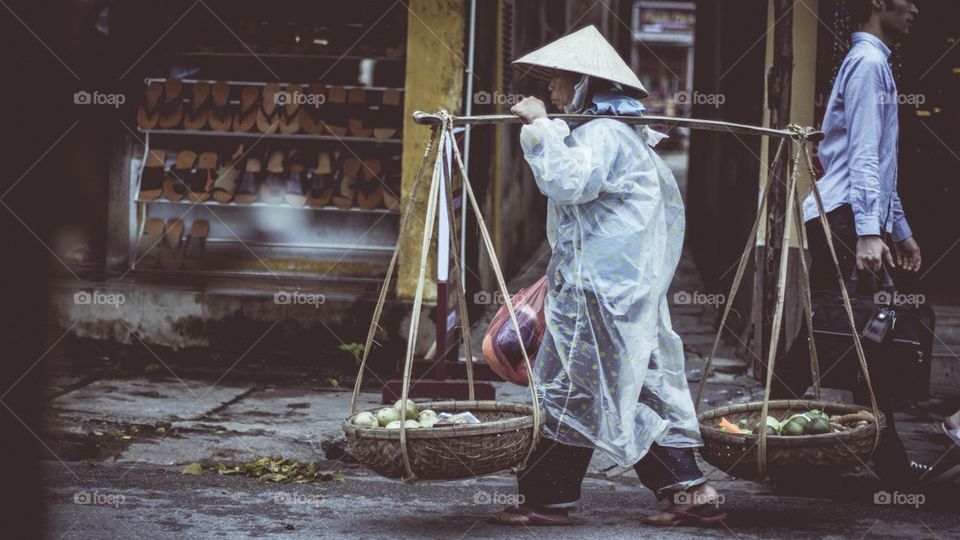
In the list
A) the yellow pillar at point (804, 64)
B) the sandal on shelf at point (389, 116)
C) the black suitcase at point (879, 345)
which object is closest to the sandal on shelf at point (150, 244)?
the sandal on shelf at point (389, 116)

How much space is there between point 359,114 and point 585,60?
421cm

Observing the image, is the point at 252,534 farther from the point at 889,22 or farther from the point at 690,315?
the point at 690,315

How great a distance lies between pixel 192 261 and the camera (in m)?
8.46

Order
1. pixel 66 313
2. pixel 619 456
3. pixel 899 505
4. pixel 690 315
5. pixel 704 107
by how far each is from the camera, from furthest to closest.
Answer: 1. pixel 704 107
2. pixel 690 315
3. pixel 66 313
4. pixel 899 505
5. pixel 619 456

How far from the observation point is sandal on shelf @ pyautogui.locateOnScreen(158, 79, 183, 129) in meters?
8.28

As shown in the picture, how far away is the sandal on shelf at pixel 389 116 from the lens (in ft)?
26.6

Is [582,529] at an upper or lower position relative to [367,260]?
lower

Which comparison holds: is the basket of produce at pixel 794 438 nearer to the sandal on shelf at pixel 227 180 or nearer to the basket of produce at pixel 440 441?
the basket of produce at pixel 440 441

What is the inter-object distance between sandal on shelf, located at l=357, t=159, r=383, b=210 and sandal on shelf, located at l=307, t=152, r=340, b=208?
0.22 meters

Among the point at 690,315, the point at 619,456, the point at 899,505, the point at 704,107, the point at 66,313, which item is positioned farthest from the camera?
the point at 704,107

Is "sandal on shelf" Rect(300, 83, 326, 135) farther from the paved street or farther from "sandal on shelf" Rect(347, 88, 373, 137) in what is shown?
the paved street

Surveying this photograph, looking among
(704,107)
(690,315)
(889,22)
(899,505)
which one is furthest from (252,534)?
(704,107)

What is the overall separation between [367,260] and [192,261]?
1237mm

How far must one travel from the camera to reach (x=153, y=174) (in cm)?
848
